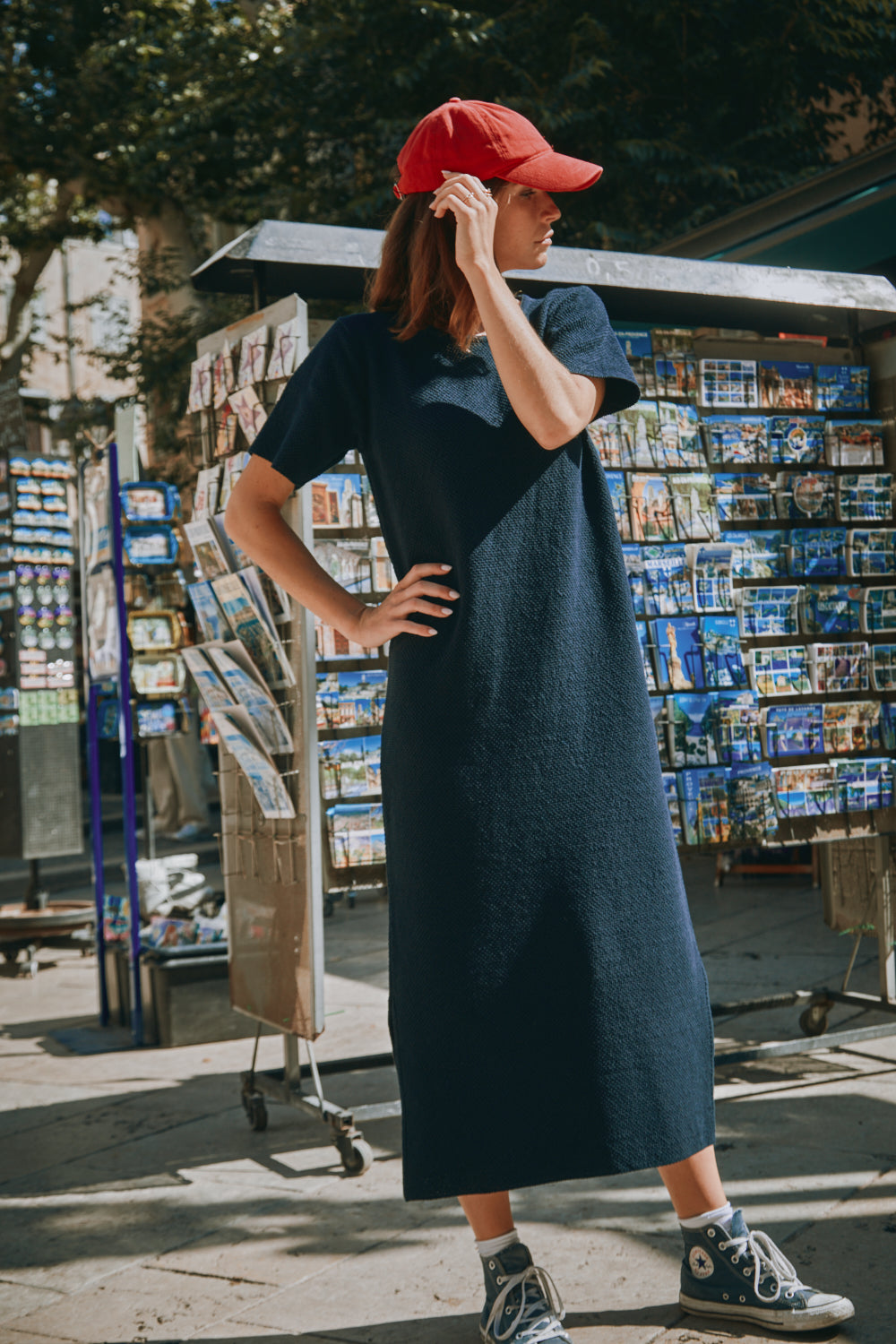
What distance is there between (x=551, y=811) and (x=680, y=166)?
9.79m

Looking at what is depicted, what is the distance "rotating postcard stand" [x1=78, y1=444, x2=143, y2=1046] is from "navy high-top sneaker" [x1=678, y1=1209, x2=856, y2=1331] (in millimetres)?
3099

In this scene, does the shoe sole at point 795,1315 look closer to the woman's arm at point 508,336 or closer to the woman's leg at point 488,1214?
the woman's leg at point 488,1214

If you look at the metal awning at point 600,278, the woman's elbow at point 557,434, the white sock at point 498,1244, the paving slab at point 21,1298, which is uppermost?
the metal awning at point 600,278

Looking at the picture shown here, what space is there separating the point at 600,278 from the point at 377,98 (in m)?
8.86

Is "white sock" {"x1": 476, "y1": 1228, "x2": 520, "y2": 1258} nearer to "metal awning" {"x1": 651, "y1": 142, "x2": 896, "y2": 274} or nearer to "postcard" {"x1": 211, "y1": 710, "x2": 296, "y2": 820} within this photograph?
"postcard" {"x1": 211, "y1": 710, "x2": 296, "y2": 820}

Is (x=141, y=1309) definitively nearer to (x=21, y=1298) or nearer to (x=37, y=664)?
(x=21, y=1298)

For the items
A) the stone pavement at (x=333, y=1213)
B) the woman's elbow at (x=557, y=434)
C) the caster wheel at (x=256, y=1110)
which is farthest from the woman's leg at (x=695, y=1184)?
the caster wheel at (x=256, y=1110)

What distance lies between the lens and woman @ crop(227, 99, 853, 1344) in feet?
6.84

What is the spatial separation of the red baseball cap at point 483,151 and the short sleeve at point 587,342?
7.5 inches

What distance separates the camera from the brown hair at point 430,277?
2162 millimetres

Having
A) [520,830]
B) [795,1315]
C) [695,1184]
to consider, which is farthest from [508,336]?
[795,1315]

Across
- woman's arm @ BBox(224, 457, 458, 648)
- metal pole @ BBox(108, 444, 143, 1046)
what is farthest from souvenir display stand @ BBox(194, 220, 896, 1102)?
woman's arm @ BBox(224, 457, 458, 648)

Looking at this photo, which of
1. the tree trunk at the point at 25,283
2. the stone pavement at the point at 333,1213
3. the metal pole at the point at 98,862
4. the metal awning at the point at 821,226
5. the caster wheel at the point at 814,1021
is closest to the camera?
the stone pavement at the point at 333,1213

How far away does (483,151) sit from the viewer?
83.6 inches
